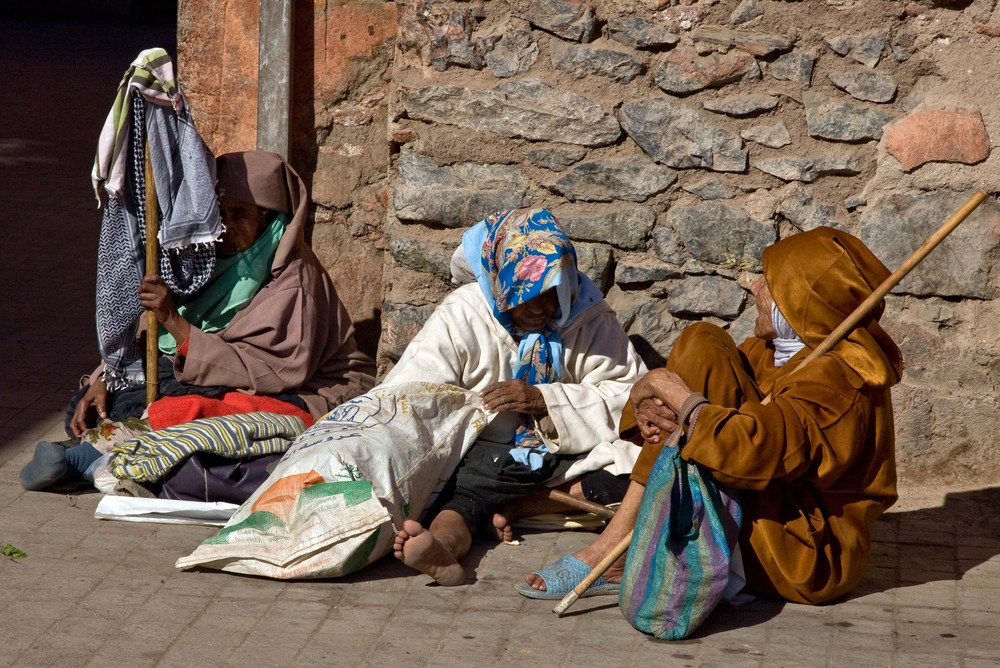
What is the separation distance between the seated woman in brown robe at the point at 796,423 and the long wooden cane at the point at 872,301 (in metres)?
0.04

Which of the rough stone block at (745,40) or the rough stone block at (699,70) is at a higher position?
the rough stone block at (745,40)

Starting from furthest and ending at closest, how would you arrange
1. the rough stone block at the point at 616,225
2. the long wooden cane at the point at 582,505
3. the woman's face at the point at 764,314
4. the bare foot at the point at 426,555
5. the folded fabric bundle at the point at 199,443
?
the rough stone block at the point at 616,225 → the folded fabric bundle at the point at 199,443 → the long wooden cane at the point at 582,505 → the woman's face at the point at 764,314 → the bare foot at the point at 426,555

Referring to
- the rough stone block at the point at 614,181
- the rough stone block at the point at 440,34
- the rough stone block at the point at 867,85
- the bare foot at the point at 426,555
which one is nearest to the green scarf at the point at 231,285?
the rough stone block at the point at 440,34

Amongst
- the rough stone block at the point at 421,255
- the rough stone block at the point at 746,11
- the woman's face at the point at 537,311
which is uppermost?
the rough stone block at the point at 746,11

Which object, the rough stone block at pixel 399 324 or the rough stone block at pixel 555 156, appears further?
the rough stone block at pixel 399 324

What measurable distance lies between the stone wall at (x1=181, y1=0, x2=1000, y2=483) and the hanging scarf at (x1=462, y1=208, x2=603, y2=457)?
438mm

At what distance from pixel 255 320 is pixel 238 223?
37 cm

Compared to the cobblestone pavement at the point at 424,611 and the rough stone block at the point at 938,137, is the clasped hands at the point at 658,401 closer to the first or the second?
the cobblestone pavement at the point at 424,611

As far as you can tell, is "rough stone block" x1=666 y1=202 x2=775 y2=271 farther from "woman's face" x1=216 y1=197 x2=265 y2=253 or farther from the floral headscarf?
"woman's face" x1=216 y1=197 x2=265 y2=253

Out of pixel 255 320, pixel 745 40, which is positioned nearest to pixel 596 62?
pixel 745 40

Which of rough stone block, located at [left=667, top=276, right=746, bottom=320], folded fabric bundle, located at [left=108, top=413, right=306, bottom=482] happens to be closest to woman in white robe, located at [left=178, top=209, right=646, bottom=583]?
folded fabric bundle, located at [left=108, top=413, right=306, bottom=482]

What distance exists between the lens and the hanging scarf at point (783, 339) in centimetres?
374

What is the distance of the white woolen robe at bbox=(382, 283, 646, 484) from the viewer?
4.32 metres

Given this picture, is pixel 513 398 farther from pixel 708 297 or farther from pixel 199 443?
pixel 199 443
